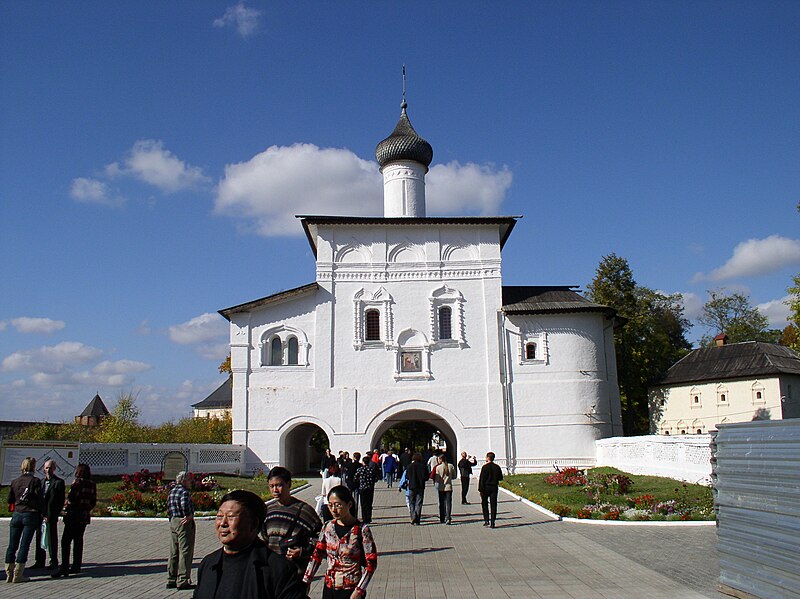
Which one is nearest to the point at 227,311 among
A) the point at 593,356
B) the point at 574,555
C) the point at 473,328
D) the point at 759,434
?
the point at 473,328

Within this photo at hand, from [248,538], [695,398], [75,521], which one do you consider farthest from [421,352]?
[248,538]

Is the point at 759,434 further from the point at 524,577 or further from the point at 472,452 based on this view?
the point at 472,452

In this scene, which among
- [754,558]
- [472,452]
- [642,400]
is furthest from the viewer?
[642,400]

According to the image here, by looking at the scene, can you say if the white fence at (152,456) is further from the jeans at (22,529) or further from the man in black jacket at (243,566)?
the man in black jacket at (243,566)

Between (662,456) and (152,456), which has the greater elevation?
(152,456)

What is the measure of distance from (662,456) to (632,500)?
7.73m

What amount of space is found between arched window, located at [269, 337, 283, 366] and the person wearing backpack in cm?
1994

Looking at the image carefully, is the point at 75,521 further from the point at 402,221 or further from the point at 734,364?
the point at 734,364

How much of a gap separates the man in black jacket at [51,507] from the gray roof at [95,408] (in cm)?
5353

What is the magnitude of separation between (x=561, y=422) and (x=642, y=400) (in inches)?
489

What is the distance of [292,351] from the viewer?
29.6m

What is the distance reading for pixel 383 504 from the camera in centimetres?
1898

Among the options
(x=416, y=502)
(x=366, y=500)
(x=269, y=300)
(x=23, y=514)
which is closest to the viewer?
(x=23, y=514)

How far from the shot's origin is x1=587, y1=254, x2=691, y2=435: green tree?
126 ft
